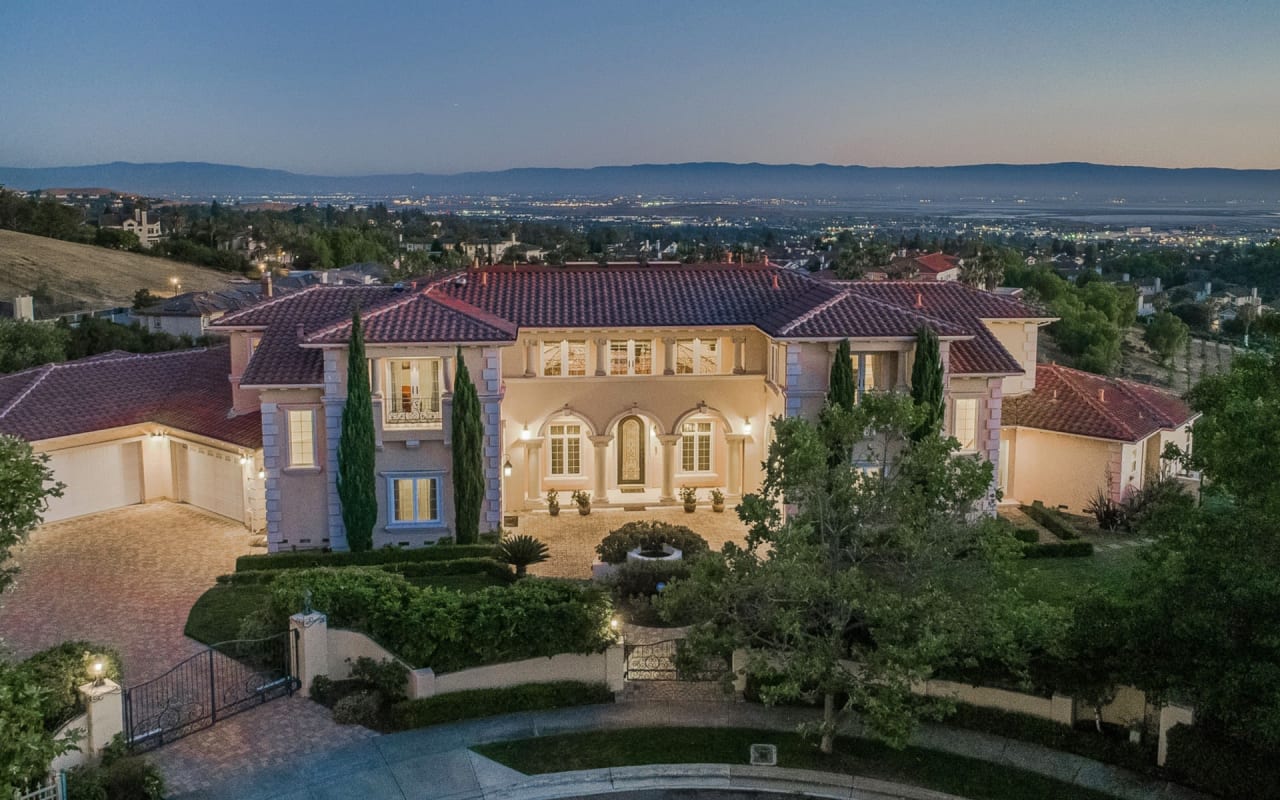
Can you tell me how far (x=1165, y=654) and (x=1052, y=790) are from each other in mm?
2790

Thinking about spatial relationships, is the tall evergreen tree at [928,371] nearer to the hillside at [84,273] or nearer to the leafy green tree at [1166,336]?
the leafy green tree at [1166,336]

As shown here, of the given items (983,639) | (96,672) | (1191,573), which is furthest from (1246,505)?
(96,672)

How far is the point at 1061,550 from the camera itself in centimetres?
3048

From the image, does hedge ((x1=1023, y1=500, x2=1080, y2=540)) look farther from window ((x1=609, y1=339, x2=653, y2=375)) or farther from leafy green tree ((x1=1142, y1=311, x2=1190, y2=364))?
leafy green tree ((x1=1142, y1=311, x2=1190, y2=364))

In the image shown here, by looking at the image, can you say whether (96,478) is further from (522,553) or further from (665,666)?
(665,666)

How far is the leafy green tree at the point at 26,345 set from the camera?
42125mm

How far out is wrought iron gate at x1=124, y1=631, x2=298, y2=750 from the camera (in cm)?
1902

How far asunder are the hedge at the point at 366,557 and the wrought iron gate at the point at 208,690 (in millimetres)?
5683

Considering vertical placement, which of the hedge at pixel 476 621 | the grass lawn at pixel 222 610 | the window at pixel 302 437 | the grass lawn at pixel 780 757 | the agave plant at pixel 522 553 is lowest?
the grass lawn at pixel 222 610

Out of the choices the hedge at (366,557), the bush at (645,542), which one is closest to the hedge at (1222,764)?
the bush at (645,542)

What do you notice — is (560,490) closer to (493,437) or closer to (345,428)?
(493,437)

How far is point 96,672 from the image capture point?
1775 cm

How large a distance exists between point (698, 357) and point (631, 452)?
390 centimetres

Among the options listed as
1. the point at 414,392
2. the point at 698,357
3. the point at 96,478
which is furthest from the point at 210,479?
the point at 698,357
